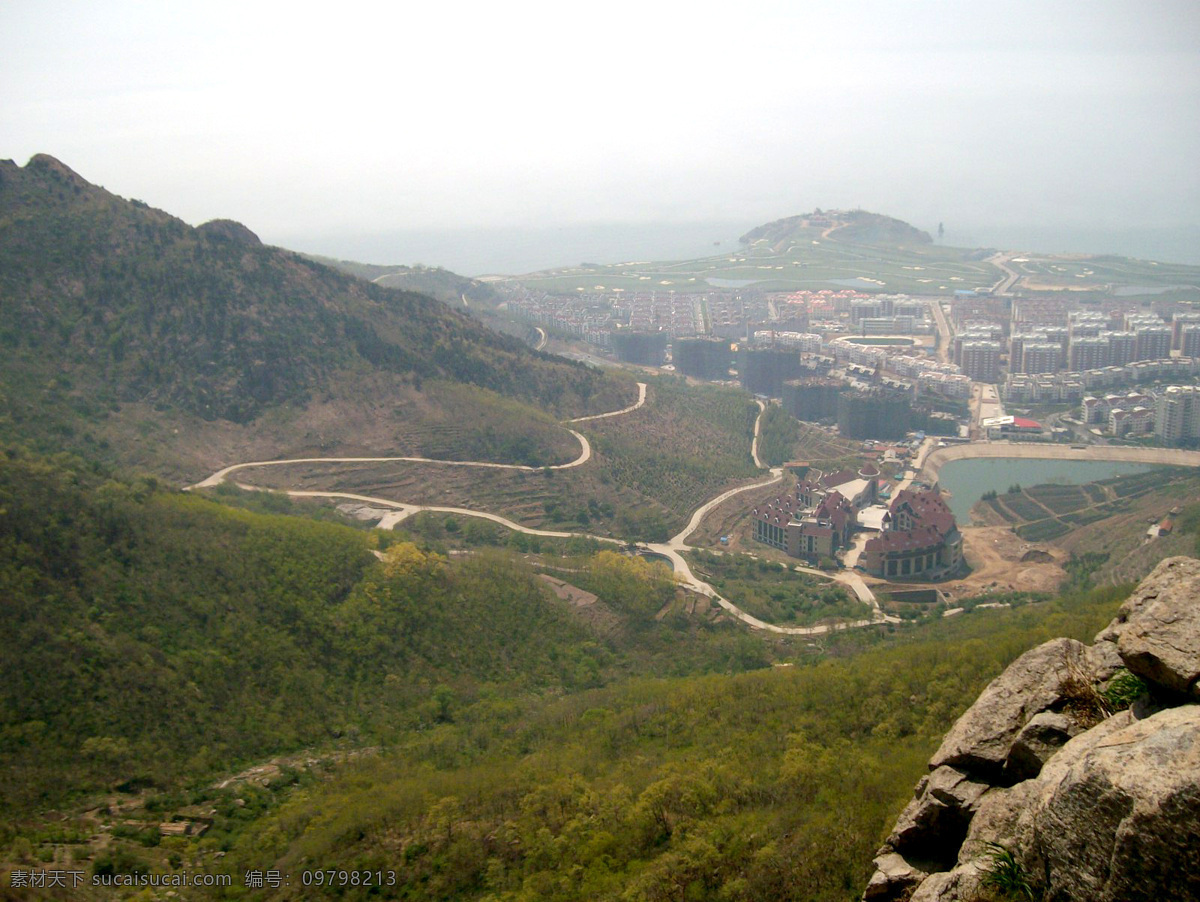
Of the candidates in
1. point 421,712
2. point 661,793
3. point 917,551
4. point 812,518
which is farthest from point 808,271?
point 661,793

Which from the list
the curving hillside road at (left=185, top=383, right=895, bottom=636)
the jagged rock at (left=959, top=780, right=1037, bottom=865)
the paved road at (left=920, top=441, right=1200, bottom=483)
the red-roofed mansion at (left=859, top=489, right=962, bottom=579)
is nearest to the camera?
the jagged rock at (left=959, top=780, right=1037, bottom=865)

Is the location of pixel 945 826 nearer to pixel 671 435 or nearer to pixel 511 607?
pixel 511 607

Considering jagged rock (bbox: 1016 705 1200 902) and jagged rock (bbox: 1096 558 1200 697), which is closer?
jagged rock (bbox: 1016 705 1200 902)

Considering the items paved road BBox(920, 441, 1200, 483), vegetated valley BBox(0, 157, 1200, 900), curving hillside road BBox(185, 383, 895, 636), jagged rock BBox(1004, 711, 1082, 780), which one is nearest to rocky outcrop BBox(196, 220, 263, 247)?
vegetated valley BBox(0, 157, 1200, 900)

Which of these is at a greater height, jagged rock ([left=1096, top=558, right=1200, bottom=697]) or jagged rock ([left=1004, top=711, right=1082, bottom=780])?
jagged rock ([left=1096, top=558, right=1200, bottom=697])

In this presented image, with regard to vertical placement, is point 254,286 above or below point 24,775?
above

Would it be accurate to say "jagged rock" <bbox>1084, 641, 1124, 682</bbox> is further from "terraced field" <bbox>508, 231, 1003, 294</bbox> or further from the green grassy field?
"terraced field" <bbox>508, 231, 1003, 294</bbox>

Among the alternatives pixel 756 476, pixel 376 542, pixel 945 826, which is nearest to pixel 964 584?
pixel 756 476
